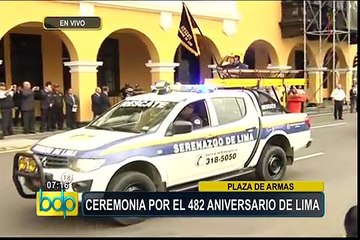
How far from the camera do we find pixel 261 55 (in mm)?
21219

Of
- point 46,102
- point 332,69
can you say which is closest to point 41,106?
point 46,102

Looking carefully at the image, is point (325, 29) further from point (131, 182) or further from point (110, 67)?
point (131, 182)

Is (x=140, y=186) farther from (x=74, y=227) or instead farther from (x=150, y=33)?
(x=150, y=33)

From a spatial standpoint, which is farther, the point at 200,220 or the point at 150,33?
the point at 150,33

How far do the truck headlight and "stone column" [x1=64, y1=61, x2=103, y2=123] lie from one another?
8554mm

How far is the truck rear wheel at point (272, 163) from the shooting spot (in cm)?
592

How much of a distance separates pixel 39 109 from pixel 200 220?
32.7ft

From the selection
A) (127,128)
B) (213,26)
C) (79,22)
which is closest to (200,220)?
(79,22)

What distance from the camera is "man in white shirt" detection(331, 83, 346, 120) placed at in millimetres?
16031

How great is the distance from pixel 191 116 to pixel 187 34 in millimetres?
1998

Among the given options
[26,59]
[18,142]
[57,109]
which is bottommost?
[18,142]

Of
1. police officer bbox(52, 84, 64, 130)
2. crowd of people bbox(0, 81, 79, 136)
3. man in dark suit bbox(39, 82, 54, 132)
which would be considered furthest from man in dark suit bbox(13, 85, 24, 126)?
police officer bbox(52, 84, 64, 130)

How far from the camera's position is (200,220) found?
3230 millimetres

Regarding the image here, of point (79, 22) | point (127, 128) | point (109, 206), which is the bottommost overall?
point (109, 206)
